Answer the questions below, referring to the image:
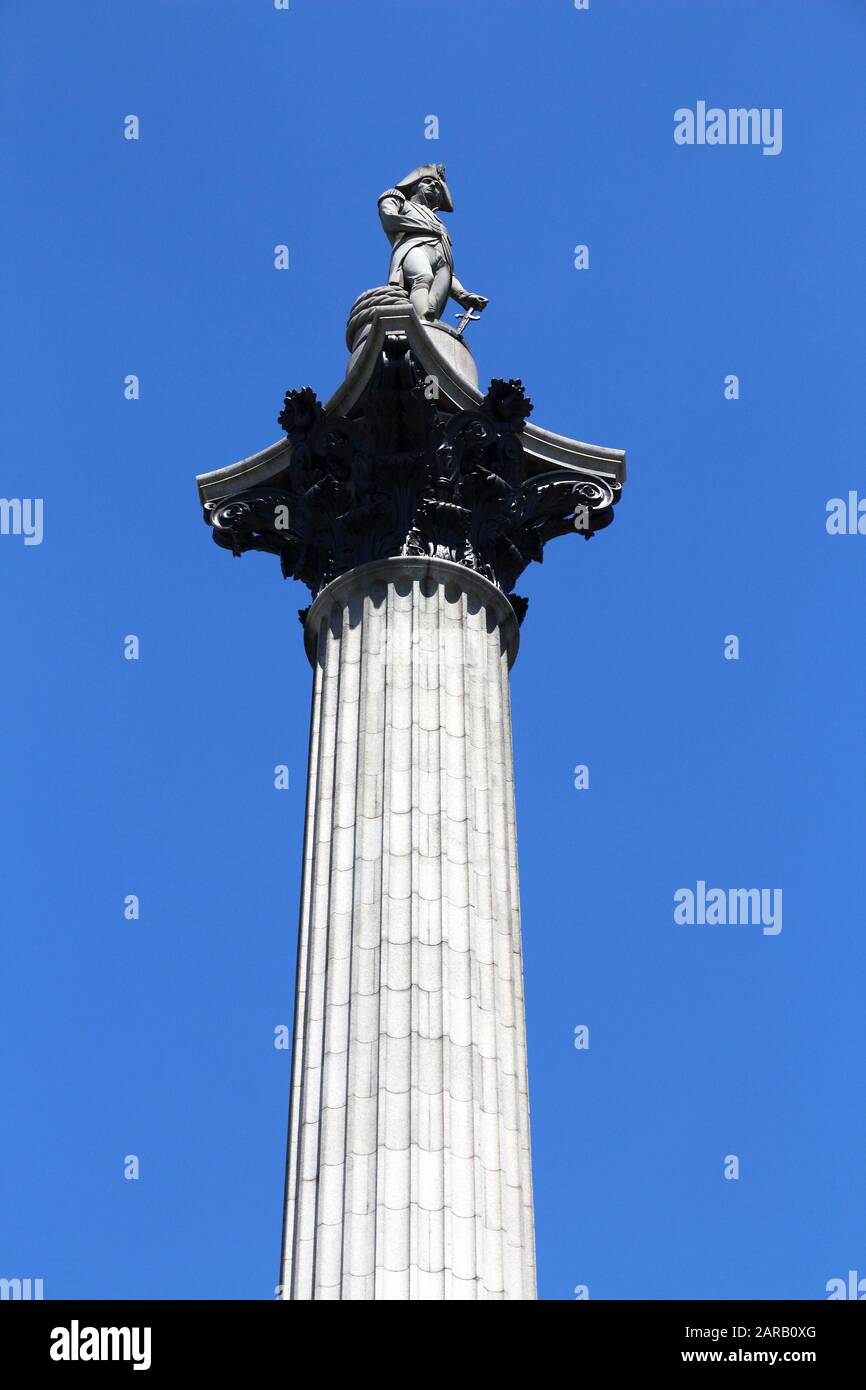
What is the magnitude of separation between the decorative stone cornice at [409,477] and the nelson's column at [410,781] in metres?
0.03

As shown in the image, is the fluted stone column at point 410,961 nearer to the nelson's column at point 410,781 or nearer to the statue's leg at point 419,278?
the nelson's column at point 410,781

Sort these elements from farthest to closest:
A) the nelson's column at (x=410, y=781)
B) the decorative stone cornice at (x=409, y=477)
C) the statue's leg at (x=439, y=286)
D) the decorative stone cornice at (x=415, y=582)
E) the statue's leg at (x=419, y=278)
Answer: the statue's leg at (x=439, y=286) → the statue's leg at (x=419, y=278) → the decorative stone cornice at (x=409, y=477) → the decorative stone cornice at (x=415, y=582) → the nelson's column at (x=410, y=781)

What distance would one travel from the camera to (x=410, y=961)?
91.4 ft

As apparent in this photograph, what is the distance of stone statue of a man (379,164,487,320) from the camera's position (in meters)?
36.9

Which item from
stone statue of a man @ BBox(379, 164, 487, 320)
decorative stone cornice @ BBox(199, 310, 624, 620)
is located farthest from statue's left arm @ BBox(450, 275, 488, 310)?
decorative stone cornice @ BBox(199, 310, 624, 620)

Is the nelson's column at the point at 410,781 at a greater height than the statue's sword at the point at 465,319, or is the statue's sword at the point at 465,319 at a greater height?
the statue's sword at the point at 465,319

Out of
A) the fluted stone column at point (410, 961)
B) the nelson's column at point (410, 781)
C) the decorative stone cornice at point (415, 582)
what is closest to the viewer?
the fluted stone column at point (410, 961)

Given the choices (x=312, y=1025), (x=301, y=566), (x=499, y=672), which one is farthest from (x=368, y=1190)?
(x=301, y=566)

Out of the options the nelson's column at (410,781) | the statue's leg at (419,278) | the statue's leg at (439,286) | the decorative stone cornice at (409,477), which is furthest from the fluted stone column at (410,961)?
the statue's leg at (439,286)

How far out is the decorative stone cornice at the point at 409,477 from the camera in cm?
3250

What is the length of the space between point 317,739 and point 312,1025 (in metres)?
4.89

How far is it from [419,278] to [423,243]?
3.71 ft

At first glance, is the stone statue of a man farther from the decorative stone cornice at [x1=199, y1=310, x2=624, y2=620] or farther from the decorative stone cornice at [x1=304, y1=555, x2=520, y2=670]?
the decorative stone cornice at [x1=304, y1=555, x2=520, y2=670]
